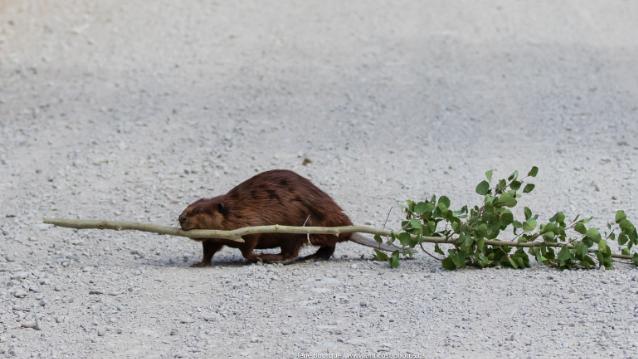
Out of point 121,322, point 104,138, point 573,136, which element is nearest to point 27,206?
point 104,138

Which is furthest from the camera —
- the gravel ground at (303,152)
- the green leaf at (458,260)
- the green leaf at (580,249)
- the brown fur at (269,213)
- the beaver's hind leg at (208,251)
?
the beaver's hind leg at (208,251)

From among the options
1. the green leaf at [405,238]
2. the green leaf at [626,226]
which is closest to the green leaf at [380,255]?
the green leaf at [405,238]

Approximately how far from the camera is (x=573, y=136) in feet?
28.6

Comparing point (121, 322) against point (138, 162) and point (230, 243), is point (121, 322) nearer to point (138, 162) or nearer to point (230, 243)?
point (230, 243)

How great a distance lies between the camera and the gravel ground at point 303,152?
15.2ft

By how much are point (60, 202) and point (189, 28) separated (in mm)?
4986

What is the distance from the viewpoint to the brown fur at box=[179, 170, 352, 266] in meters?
5.59

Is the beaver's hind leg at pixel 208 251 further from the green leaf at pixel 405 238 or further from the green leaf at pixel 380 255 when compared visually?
the green leaf at pixel 405 238

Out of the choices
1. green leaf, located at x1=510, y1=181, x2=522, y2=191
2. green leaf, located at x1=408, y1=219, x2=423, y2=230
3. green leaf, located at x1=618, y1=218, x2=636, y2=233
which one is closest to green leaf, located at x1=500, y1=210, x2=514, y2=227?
green leaf, located at x1=510, y1=181, x2=522, y2=191

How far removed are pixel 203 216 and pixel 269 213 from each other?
36cm

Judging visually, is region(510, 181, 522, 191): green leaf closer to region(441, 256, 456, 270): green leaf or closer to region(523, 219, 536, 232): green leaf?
region(523, 219, 536, 232): green leaf

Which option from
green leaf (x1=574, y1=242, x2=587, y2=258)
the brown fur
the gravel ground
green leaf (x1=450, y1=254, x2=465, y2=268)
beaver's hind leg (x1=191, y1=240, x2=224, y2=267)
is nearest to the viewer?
the gravel ground

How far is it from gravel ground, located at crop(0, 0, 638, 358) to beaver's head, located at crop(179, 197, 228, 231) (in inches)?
10.0

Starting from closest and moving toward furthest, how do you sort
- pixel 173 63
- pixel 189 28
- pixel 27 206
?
pixel 27 206 < pixel 173 63 < pixel 189 28
